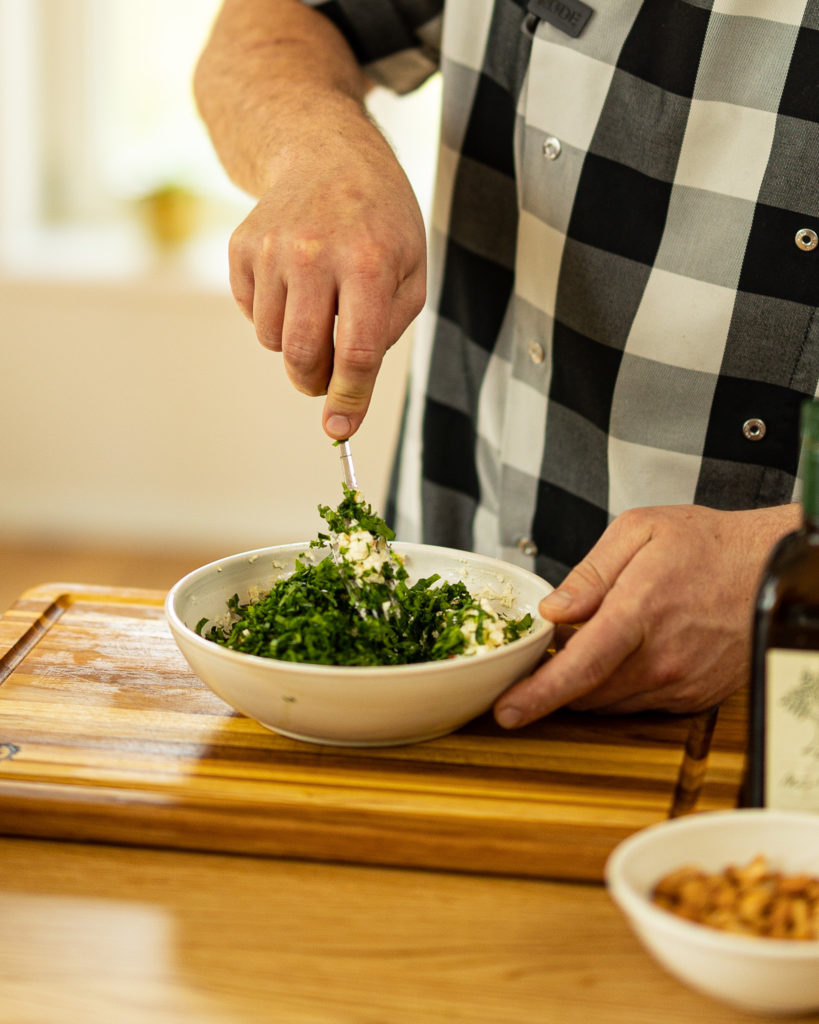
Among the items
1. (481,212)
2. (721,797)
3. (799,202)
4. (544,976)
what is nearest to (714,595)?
(721,797)

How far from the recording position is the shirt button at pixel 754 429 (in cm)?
128

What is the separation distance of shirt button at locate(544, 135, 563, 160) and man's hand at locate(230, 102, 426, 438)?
0.97ft

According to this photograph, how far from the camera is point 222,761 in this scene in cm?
91

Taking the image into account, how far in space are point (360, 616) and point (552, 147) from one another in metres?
0.69

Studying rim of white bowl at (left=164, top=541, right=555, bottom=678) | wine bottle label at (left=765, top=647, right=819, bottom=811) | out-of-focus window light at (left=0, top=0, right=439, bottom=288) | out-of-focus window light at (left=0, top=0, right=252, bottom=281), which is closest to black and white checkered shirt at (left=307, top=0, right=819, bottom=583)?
rim of white bowl at (left=164, top=541, right=555, bottom=678)

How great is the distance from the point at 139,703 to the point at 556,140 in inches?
32.4

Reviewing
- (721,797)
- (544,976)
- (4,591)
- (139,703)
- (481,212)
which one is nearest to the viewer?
(544,976)

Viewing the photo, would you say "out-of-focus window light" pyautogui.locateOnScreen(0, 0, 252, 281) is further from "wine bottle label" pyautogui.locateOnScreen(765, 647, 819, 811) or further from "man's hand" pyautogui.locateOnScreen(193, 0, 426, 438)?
"wine bottle label" pyautogui.locateOnScreen(765, 647, 819, 811)

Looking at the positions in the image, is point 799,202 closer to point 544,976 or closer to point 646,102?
point 646,102

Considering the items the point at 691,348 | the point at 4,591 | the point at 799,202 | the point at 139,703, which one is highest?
the point at 799,202

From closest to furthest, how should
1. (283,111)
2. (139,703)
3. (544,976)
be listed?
(544,976), (139,703), (283,111)

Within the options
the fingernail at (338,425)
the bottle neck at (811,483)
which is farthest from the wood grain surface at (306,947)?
the fingernail at (338,425)

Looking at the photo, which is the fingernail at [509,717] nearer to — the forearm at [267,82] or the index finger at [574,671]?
the index finger at [574,671]

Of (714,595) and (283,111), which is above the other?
(283,111)
